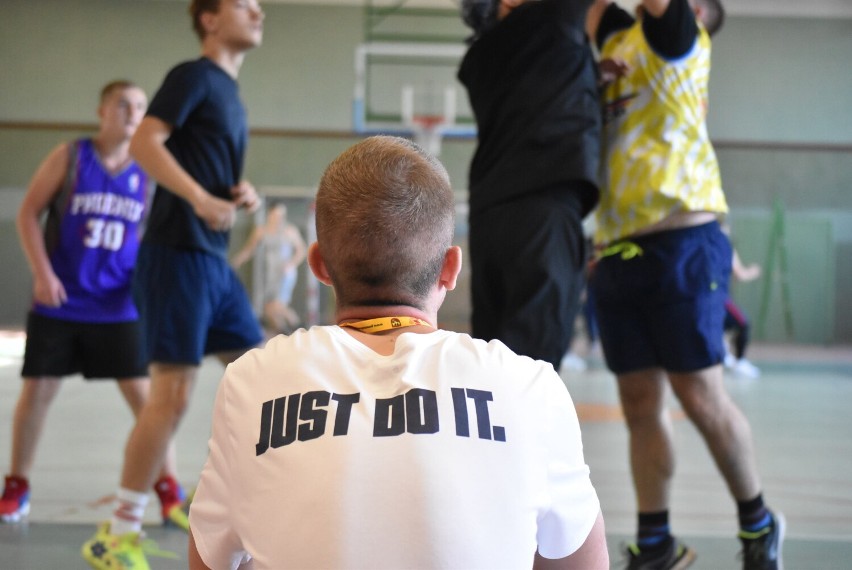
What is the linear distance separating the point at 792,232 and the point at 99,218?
45.0 ft

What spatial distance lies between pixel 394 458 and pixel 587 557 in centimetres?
30

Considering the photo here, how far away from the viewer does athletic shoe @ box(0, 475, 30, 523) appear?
315 centimetres

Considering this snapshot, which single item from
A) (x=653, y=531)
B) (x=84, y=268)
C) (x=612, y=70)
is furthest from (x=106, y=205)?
(x=653, y=531)

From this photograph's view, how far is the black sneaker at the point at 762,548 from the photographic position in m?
2.54

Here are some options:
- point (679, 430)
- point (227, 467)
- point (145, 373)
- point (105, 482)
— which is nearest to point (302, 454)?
point (227, 467)

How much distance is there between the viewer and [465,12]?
2.65 m

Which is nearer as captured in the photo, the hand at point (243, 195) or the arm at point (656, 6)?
the arm at point (656, 6)

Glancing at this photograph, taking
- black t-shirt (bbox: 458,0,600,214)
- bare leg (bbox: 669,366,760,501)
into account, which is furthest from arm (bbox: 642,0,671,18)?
bare leg (bbox: 669,366,760,501)

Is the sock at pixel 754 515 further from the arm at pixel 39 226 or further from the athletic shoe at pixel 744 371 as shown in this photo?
the athletic shoe at pixel 744 371

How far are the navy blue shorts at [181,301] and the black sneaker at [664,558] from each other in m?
1.36

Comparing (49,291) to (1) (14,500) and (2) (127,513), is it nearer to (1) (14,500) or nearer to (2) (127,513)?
(1) (14,500)

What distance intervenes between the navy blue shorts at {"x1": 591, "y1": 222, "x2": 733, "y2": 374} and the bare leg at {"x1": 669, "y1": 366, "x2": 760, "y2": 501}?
0.05 meters

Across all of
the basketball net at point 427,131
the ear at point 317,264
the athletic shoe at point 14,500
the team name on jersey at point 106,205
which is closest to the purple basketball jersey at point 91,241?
the team name on jersey at point 106,205

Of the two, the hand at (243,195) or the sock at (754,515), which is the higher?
the hand at (243,195)
